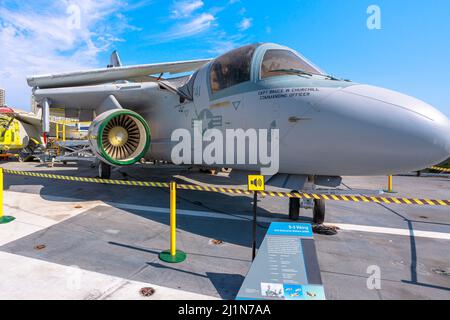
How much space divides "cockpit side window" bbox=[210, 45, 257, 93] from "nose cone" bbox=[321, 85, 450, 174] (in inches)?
65.8

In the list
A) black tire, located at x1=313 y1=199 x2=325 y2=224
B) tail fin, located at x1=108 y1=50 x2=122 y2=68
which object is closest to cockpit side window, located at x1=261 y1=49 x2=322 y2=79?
black tire, located at x1=313 y1=199 x2=325 y2=224

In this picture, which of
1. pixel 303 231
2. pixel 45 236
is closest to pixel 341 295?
pixel 303 231

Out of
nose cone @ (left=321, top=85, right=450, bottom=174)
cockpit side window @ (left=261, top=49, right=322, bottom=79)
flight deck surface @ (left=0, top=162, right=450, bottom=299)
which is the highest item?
Answer: cockpit side window @ (left=261, top=49, right=322, bottom=79)

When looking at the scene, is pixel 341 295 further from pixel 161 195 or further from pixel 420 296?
pixel 161 195

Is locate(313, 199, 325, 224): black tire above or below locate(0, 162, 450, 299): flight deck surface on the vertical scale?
above

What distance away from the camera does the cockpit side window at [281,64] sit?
4522mm

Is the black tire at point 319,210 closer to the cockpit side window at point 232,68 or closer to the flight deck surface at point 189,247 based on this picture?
the flight deck surface at point 189,247

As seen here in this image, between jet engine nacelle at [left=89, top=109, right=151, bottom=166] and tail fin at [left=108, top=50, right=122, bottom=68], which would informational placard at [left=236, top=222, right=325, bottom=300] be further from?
tail fin at [left=108, top=50, right=122, bottom=68]

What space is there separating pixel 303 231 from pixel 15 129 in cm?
2084

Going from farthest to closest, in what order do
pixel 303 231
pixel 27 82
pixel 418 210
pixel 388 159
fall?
pixel 27 82
pixel 418 210
pixel 388 159
pixel 303 231

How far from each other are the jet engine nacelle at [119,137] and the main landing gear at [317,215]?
3.71m

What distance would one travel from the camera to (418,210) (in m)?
6.38

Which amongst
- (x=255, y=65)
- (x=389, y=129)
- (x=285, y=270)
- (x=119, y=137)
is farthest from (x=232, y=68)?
(x=285, y=270)

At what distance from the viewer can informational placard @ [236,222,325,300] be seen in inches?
96.5
